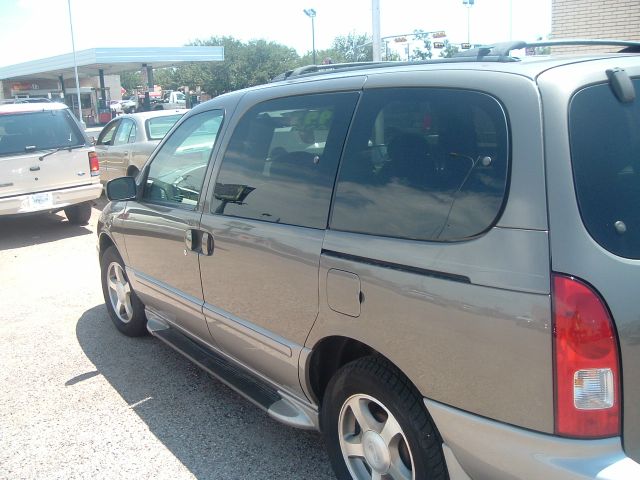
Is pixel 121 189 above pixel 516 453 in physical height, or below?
above

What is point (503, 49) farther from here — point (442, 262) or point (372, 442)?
point (372, 442)

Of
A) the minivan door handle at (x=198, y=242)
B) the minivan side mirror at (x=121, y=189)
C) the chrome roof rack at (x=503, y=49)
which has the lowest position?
the minivan door handle at (x=198, y=242)

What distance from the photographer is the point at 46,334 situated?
5211 millimetres

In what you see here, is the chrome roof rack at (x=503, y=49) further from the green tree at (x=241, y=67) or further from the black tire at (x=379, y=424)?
the green tree at (x=241, y=67)

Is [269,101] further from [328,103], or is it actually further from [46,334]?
[46,334]

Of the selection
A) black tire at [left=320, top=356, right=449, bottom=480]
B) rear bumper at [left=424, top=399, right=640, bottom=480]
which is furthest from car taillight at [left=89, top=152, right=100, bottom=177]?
rear bumper at [left=424, top=399, right=640, bottom=480]

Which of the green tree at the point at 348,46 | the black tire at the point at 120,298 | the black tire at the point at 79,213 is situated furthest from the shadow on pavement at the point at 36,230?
the green tree at the point at 348,46

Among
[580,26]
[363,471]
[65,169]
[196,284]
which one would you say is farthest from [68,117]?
[580,26]

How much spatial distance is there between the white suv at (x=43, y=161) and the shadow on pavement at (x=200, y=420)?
14.9 ft

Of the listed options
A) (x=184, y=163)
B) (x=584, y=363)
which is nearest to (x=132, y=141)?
(x=184, y=163)

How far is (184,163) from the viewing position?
4.02 metres

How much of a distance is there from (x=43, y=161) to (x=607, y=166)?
8270 mm

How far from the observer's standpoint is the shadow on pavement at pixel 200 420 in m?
3.17

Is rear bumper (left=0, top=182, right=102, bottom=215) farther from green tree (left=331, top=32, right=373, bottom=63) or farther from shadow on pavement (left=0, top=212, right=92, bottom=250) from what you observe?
green tree (left=331, top=32, right=373, bottom=63)
